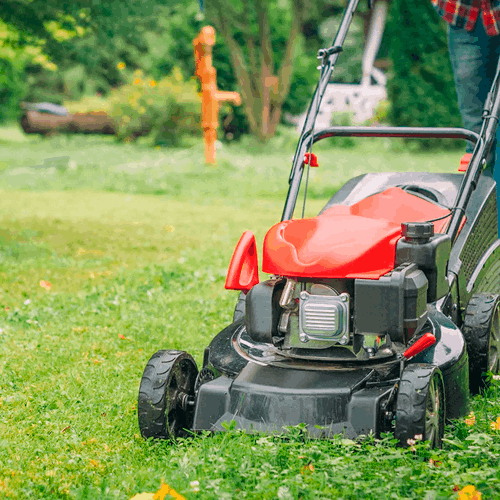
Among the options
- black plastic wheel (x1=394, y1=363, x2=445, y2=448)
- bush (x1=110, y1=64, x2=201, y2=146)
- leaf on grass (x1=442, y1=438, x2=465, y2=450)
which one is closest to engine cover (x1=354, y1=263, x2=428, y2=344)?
black plastic wheel (x1=394, y1=363, x2=445, y2=448)

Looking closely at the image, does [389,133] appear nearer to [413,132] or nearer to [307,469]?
[413,132]

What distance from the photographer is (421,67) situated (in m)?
18.0

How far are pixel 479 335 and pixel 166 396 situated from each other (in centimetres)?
122

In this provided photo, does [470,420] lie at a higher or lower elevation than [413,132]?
lower

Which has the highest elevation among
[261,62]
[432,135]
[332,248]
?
[261,62]

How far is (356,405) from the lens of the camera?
244 cm

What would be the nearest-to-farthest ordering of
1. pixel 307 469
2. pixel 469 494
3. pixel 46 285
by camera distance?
pixel 469 494
pixel 307 469
pixel 46 285

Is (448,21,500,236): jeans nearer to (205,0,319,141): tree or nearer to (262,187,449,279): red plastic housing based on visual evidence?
(262,187,449,279): red plastic housing

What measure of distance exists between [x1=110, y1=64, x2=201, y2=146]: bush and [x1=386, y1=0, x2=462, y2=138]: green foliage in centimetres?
469

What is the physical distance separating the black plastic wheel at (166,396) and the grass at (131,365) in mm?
62

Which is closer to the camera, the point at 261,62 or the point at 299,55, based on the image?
the point at 261,62

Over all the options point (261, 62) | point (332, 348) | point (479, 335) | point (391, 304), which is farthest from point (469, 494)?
point (261, 62)

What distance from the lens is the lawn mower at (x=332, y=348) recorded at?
2.42 m

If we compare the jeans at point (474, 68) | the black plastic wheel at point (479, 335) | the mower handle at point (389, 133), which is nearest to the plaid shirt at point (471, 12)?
the jeans at point (474, 68)
